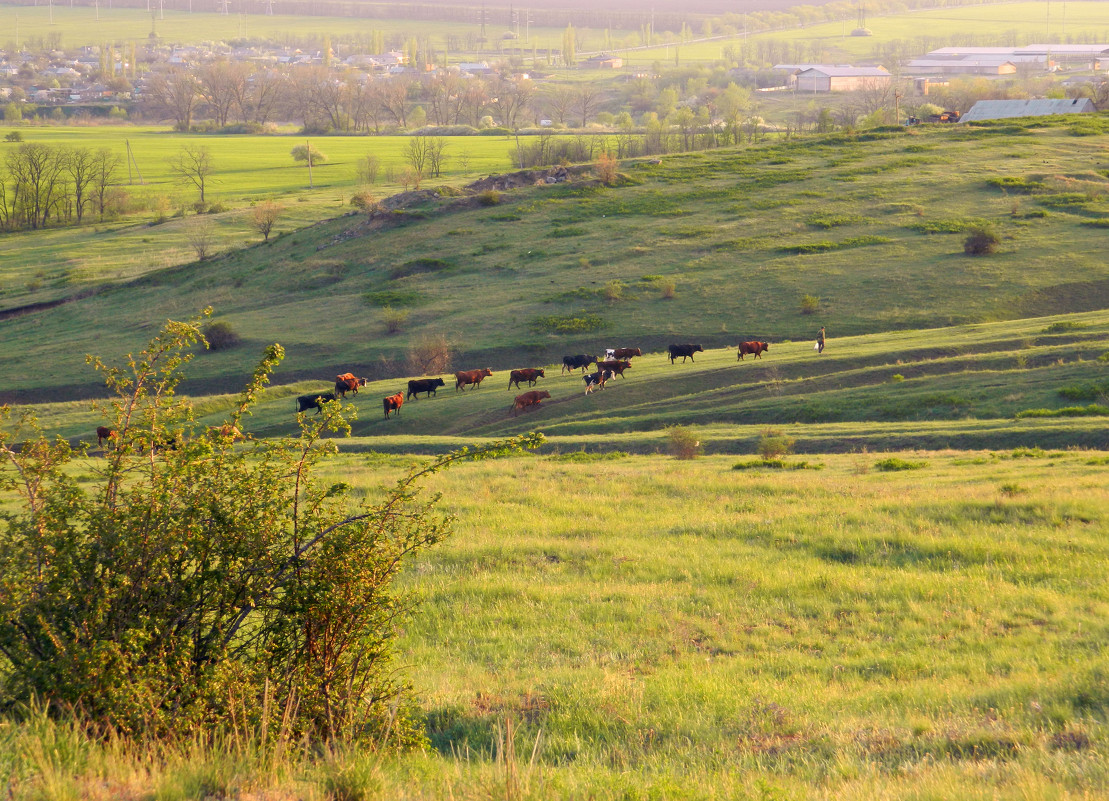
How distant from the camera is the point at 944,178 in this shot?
73.7 m

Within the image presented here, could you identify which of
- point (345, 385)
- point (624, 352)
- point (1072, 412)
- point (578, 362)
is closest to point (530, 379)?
point (578, 362)

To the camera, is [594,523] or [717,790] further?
[594,523]

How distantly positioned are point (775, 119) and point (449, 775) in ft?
616

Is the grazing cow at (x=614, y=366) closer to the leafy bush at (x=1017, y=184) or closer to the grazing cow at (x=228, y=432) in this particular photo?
the grazing cow at (x=228, y=432)

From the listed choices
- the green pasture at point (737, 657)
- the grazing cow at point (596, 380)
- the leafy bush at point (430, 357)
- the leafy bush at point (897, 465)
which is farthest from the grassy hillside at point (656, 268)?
the green pasture at point (737, 657)

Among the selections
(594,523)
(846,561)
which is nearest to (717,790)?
(846,561)

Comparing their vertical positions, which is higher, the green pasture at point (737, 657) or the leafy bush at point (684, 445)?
the green pasture at point (737, 657)

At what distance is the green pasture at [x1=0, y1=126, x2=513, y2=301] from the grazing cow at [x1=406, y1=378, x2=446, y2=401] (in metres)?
45.3

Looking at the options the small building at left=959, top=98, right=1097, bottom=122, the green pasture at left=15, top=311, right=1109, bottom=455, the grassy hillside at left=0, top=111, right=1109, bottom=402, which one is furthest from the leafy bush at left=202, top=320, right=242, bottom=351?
the small building at left=959, top=98, right=1097, bottom=122

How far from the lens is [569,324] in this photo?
2015 inches

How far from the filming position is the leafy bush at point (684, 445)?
2741 centimetres

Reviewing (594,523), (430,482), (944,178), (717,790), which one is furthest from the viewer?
(944,178)

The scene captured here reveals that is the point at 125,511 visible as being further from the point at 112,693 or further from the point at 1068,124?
the point at 1068,124

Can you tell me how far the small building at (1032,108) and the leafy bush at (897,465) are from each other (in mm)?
110031
